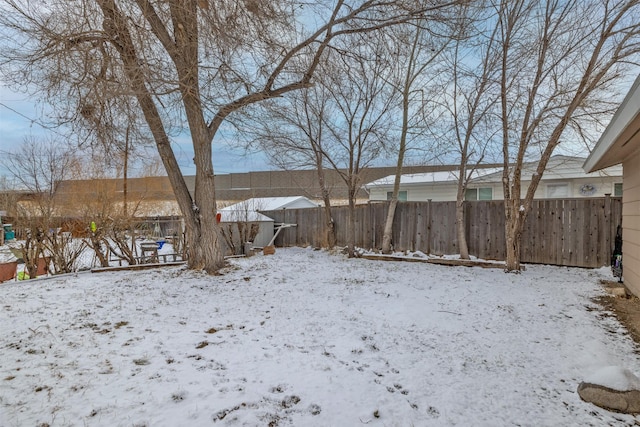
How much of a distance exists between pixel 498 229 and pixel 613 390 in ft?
20.8

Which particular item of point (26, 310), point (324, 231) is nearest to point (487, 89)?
point (324, 231)

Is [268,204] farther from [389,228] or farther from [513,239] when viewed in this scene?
[513,239]

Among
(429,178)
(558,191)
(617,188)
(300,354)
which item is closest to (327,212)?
(429,178)

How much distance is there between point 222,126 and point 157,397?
524 centimetres

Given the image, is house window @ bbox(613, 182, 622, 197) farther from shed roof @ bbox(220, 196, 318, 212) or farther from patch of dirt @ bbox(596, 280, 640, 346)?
shed roof @ bbox(220, 196, 318, 212)

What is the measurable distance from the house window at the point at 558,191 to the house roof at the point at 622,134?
222 inches

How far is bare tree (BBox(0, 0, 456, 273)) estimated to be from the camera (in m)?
3.85

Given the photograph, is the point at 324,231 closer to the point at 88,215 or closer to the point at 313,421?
the point at 88,215

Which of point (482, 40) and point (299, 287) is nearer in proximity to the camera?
point (299, 287)

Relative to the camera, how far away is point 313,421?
2035 mm

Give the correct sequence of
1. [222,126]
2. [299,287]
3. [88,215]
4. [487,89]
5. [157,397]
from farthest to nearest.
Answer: [88,215]
[487,89]
[222,126]
[299,287]
[157,397]

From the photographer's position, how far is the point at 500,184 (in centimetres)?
1173

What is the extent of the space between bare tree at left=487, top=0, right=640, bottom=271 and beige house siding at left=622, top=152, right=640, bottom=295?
1227 millimetres

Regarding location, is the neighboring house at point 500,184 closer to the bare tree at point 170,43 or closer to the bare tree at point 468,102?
the bare tree at point 468,102
